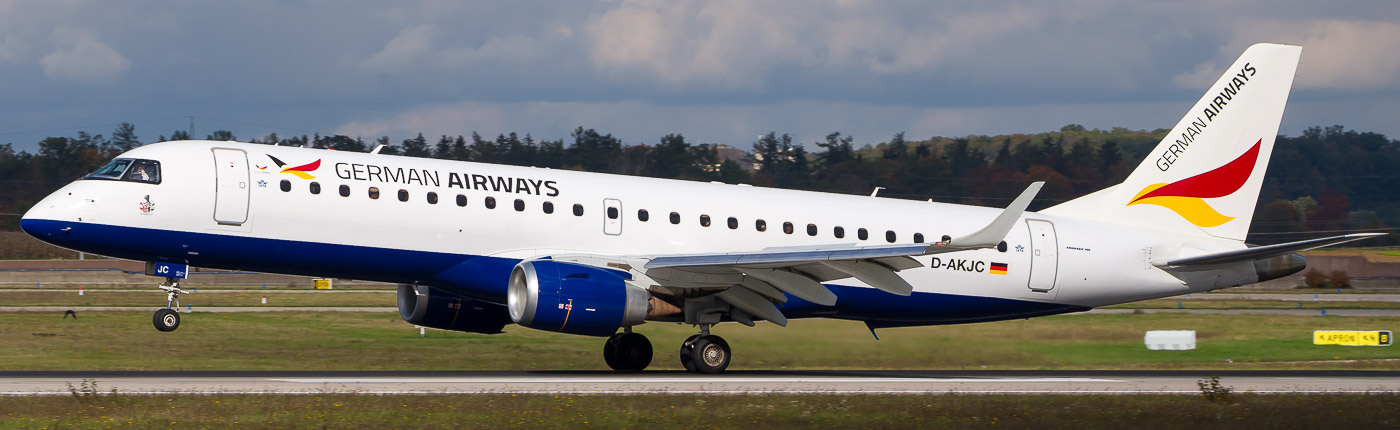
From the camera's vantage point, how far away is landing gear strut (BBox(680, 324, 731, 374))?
25.5 metres

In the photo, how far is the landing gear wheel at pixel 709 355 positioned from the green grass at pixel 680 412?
589cm

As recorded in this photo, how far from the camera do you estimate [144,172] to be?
23.4 m

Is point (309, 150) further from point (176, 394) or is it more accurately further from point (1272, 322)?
point (1272, 322)

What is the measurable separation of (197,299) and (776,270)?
37269 millimetres

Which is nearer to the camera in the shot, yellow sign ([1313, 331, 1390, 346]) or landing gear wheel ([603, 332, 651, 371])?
landing gear wheel ([603, 332, 651, 371])

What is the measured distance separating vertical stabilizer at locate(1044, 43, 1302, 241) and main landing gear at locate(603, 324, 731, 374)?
1044 cm

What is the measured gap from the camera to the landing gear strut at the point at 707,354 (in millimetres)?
25531

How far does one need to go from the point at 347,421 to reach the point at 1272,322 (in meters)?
39.1

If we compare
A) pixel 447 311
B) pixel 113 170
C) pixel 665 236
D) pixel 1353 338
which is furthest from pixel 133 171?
pixel 1353 338

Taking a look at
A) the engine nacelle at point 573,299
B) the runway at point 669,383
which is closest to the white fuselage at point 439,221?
the engine nacelle at point 573,299

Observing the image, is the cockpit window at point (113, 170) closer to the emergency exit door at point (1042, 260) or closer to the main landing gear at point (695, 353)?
the main landing gear at point (695, 353)

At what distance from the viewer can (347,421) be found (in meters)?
16.2

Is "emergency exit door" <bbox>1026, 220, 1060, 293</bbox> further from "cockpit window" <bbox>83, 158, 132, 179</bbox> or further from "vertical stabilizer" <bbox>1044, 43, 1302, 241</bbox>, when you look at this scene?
"cockpit window" <bbox>83, 158, 132, 179</bbox>

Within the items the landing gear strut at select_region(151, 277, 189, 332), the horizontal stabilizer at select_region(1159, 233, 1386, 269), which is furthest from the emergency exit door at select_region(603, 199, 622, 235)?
the horizontal stabilizer at select_region(1159, 233, 1386, 269)
